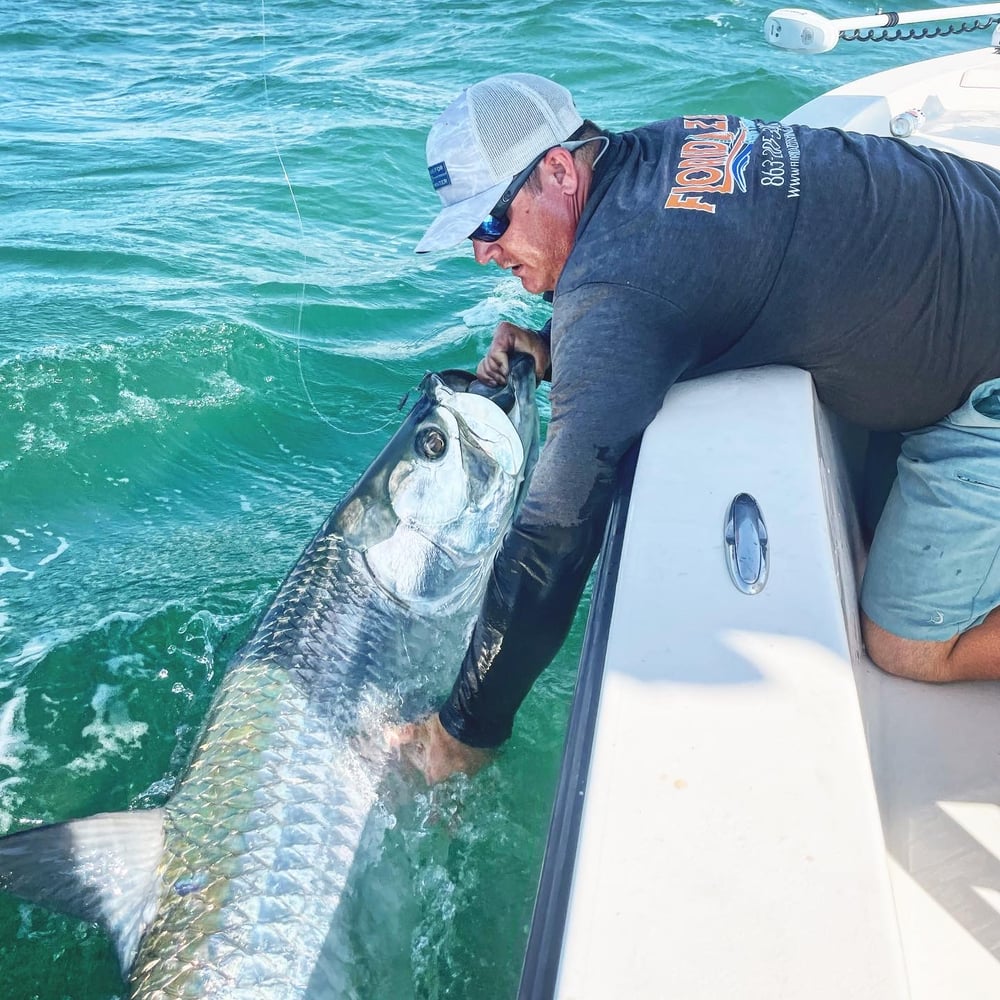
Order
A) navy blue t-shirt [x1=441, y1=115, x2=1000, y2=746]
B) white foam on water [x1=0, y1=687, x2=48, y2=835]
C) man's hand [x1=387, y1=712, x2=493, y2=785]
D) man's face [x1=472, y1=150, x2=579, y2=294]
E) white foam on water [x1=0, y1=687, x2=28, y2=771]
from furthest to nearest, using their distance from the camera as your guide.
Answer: white foam on water [x1=0, y1=687, x2=28, y2=771], white foam on water [x1=0, y1=687, x2=48, y2=835], man's hand [x1=387, y1=712, x2=493, y2=785], man's face [x1=472, y1=150, x2=579, y2=294], navy blue t-shirt [x1=441, y1=115, x2=1000, y2=746]

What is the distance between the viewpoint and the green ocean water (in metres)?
2.32

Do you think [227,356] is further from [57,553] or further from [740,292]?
[740,292]

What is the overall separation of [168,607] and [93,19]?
1147cm

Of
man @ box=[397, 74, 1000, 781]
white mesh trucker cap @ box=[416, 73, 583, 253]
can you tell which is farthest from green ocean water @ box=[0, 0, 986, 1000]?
white mesh trucker cap @ box=[416, 73, 583, 253]

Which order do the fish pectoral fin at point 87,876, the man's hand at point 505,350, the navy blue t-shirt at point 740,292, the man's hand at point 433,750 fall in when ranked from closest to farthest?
the navy blue t-shirt at point 740,292 < the fish pectoral fin at point 87,876 < the man's hand at point 433,750 < the man's hand at point 505,350

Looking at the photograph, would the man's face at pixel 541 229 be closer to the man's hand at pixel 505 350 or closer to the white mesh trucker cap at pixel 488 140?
the white mesh trucker cap at pixel 488 140

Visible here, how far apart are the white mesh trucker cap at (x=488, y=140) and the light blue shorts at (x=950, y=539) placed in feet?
3.39

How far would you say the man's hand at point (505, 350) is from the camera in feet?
8.04

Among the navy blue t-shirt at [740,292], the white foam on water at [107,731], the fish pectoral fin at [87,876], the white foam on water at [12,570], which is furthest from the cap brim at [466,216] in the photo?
the white foam on water at [12,570]

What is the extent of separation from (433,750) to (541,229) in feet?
4.06

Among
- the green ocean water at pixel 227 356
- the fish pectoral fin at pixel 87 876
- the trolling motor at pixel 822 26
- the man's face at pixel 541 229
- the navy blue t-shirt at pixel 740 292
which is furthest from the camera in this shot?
the trolling motor at pixel 822 26

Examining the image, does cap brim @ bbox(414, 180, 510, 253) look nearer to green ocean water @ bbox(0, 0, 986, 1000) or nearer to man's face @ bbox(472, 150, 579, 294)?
man's face @ bbox(472, 150, 579, 294)

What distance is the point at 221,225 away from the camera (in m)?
6.42

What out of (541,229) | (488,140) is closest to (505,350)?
(541,229)
